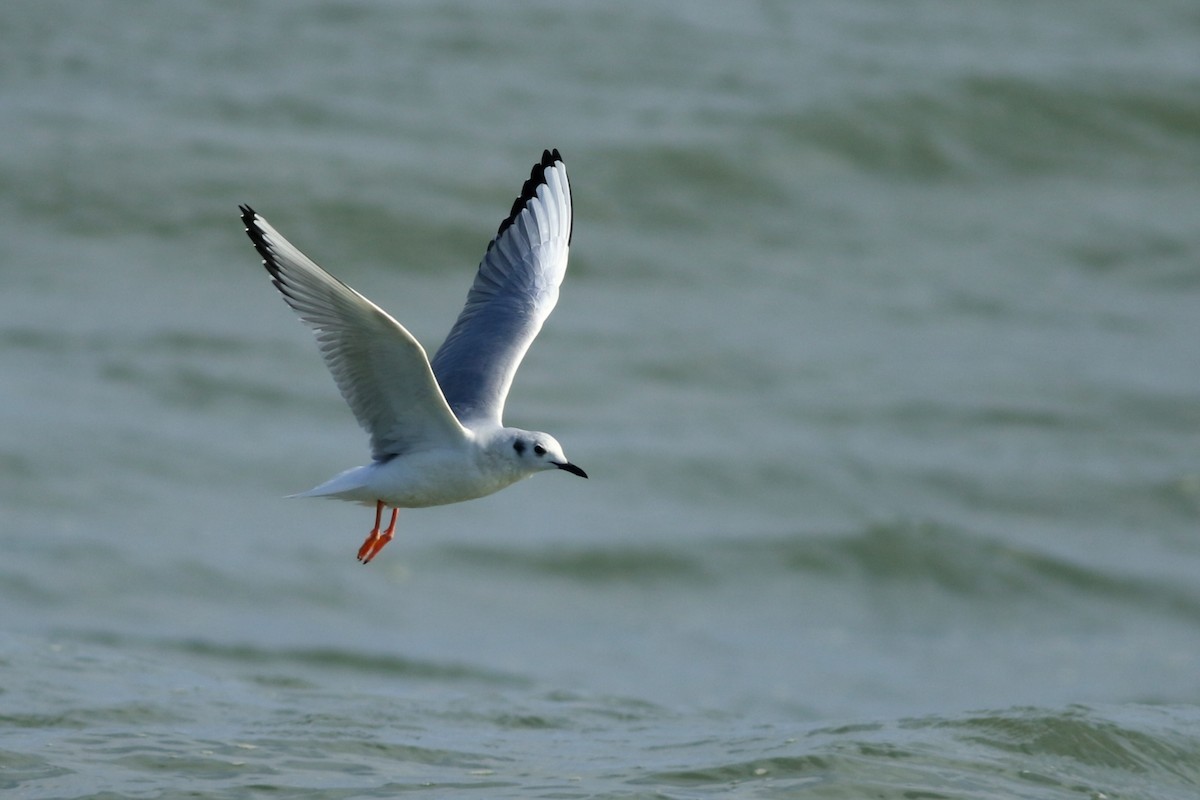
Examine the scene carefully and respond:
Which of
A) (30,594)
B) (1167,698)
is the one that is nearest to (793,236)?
(1167,698)

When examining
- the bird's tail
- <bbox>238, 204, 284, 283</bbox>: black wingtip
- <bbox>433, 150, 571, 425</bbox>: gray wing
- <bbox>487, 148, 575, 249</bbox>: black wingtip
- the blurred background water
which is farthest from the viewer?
the blurred background water

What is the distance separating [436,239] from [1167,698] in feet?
26.6

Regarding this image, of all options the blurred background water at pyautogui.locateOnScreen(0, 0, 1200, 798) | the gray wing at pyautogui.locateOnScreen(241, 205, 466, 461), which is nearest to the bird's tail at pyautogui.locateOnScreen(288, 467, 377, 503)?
the gray wing at pyautogui.locateOnScreen(241, 205, 466, 461)

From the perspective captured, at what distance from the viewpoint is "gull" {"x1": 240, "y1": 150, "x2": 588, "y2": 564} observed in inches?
232

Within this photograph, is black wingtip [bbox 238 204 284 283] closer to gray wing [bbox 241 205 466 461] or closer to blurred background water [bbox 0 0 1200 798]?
gray wing [bbox 241 205 466 461]

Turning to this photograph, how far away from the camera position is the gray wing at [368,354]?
584 cm

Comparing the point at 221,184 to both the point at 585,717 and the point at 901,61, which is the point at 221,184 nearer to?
the point at 901,61

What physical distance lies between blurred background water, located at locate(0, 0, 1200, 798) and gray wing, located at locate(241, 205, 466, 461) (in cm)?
151

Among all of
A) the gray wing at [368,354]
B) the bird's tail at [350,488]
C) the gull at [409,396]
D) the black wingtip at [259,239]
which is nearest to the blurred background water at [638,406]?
the bird's tail at [350,488]

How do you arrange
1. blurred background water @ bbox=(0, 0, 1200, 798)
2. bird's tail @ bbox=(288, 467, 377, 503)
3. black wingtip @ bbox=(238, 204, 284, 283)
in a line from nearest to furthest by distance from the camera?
black wingtip @ bbox=(238, 204, 284, 283)
bird's tail @ bbox=(288, 467, 377, 503)
blurred background water @ bbox=(0, 0, 1200, 798)

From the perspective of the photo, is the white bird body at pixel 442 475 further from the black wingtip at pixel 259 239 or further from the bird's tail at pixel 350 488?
the black wingtip at pixel 259 239

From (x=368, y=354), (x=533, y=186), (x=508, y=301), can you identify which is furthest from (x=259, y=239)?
(x=533, y=186)

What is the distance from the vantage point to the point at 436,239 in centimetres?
1702

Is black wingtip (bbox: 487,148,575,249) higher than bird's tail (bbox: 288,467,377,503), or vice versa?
black wingtip (bbox: 487,148,575,249)
